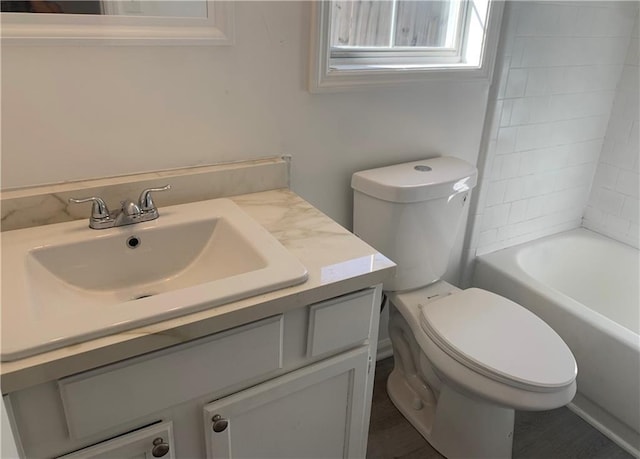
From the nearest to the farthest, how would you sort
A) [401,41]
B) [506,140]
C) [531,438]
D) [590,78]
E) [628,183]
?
[401,41]
[531,438]
[506,140]
[590,78]
[628,183]

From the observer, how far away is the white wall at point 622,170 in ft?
6.84

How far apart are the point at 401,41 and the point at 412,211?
568 millimetres

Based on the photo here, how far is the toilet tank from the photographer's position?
4.97 feet

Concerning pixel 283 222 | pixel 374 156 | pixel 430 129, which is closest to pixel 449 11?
pixel 430 129

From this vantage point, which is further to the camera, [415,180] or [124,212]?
[415,180]

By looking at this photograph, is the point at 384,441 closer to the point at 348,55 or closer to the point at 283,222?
the point at 283,222

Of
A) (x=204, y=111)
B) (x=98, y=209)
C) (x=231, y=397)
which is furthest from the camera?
(x=204, y=111)

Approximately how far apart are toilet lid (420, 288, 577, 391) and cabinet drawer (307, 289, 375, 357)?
0.44 meters

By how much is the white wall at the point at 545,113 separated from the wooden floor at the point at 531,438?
67cm

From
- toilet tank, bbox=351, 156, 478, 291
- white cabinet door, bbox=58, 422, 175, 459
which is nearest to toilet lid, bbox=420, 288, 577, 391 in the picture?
toilet tank, bbox=351, 156, 478, 291

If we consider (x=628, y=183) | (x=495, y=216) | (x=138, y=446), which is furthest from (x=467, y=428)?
(x=628, y=183)

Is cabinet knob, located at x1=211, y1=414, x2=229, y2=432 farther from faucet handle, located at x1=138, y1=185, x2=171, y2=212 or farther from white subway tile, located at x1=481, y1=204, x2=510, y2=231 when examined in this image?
white subway tile, located at x1=481, y1=204, x2=510, y2=231

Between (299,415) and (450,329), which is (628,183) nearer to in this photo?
(450,329)

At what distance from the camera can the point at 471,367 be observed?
1420 mm
